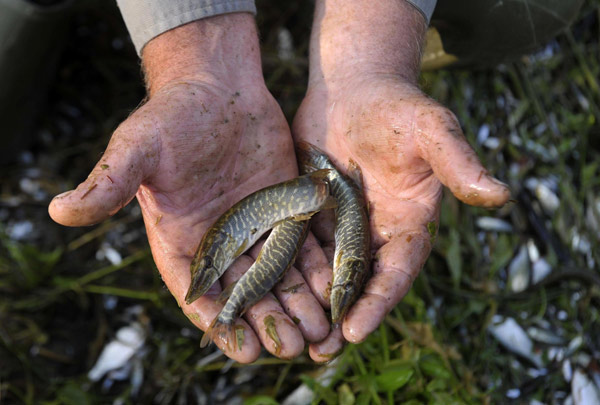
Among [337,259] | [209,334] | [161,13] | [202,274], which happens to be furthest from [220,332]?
[161,13]

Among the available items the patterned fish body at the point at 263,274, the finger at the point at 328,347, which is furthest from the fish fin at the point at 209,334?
the finger at the point at 328,347

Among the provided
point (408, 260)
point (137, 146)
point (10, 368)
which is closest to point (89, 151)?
point (10, 368)

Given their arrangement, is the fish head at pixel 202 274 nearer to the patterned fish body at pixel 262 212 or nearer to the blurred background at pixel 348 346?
the patterned fish body at pixel 262 212

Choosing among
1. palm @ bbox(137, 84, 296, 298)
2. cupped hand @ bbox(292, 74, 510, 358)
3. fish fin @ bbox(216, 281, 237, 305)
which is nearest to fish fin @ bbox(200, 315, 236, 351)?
fish fin @ bbox(216, 281, 237, 305)

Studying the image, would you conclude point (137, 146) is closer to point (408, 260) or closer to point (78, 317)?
point (408, 260)

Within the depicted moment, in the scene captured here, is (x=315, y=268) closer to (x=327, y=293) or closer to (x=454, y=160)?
(x=327, y=293)
